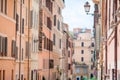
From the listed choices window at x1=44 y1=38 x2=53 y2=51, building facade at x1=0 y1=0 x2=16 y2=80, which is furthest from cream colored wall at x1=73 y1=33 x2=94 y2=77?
building facade at x1=0 y1=0 x2=16 y2=80

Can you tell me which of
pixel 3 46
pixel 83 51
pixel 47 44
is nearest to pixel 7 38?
pixel 3 46

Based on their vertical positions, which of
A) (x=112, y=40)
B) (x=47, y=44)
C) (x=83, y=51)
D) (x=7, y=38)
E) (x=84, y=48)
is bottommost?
(x=83, y=51)

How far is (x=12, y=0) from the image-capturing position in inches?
1389

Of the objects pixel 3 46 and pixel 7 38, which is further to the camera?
pixel 7 38

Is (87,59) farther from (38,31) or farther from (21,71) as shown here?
(21,71)

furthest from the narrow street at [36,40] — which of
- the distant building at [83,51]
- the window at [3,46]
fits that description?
the distant building at [83,51]

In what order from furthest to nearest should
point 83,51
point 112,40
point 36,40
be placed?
point 83,51, point 36,40, point 112,40

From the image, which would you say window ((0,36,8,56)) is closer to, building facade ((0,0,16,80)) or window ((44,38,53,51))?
building facade ((0,0,16,80))

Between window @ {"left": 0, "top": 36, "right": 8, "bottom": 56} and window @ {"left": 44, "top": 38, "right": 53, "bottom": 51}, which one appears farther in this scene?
window @ {"left": 44, "top": 38, "right": 53, "bottom": 51}

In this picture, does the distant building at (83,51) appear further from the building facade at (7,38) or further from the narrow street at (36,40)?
the building facade at (7,38)

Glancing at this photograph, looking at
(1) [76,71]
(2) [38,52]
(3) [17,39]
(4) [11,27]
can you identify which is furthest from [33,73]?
(1) [76,71]

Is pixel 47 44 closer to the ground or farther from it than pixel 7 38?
closer to the ground

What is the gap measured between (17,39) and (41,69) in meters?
16.8

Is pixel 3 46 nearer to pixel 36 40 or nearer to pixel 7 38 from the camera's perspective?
pixel 7 38
